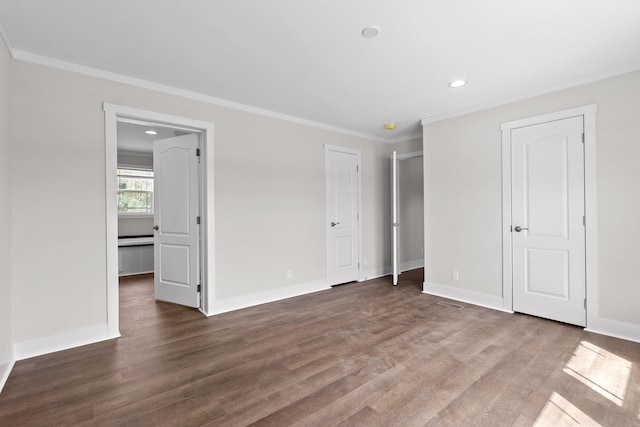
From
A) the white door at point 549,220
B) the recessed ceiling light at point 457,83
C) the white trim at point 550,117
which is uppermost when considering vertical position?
the recessed ceiling light at point 457,83

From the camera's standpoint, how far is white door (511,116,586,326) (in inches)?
123

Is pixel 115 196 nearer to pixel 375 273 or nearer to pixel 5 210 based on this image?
pixel 5 210

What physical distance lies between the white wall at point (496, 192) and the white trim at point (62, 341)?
3.99 m

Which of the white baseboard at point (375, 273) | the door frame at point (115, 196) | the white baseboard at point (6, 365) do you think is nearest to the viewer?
Result: the white baseboard at point (6, 365)

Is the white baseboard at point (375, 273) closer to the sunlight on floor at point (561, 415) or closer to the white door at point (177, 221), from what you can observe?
the white door at point (177, 221)

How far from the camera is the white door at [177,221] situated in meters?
3.77

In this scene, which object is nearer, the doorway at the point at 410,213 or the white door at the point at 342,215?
the white door at the point at 342,215

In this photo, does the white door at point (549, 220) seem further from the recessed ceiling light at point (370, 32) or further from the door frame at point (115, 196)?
the door frame at point (115, 196)

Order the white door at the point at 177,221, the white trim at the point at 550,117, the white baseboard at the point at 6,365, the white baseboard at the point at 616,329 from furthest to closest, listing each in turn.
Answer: the white door at the point at 177,221 → the white trim at the point at 550,117 → the white baseboard at the point at 616,329 → the white baseboard at the point at 6,365

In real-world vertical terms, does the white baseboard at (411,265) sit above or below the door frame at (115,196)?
below

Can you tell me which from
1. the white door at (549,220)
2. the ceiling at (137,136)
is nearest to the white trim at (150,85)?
the ceiling at (137,136)

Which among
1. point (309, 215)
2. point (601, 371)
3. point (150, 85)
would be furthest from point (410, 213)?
point (150, 85)

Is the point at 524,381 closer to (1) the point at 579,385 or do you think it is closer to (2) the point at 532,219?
(1) the point at 579,385

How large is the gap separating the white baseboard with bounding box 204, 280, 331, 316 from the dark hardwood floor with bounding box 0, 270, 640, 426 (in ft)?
0.71
